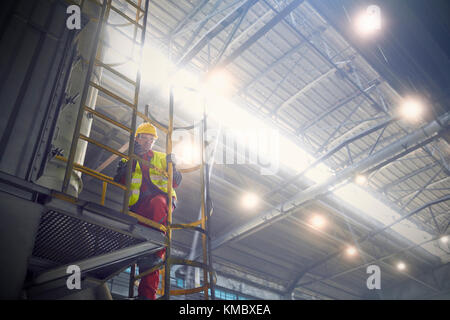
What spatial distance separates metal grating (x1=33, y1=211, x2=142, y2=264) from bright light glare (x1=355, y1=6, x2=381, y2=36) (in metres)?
6.04

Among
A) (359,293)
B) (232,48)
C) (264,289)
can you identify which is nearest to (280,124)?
(232,48)

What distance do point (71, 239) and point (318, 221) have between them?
13.4m

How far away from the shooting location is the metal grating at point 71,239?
288 centimetres

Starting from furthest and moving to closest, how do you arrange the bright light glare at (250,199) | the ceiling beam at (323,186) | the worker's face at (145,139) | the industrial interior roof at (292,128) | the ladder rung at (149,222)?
1. the bright light glare at (250,199)
2. the ceiling beam at (323,186)
3. the industrial interior roof at (292,128)
4. the worker's face at (145,139)
5. the ladder rung at (149,222)

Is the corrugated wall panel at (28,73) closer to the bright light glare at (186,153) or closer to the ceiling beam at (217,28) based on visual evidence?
the ceiling beam at (217,28)

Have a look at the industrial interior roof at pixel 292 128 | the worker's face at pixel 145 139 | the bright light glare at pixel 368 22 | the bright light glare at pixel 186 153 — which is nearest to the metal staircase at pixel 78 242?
the worker's face at pixel 145 139

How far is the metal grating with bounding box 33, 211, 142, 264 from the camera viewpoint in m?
2.88

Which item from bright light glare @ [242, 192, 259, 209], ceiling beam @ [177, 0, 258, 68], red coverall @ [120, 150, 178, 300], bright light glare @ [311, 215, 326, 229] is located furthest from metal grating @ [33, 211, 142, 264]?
bright light glare @ [311, 215, 326, 229]

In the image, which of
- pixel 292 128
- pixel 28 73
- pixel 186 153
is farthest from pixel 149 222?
pixel 292 128

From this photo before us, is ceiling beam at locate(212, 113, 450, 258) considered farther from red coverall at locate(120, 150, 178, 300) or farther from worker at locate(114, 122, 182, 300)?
red coverall at locate(120, 150, 178, 300)

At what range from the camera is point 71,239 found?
3051 millimetres

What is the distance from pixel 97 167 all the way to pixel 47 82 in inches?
295

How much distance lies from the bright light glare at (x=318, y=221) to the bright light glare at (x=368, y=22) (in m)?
9.52

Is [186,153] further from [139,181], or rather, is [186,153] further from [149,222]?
[149,222]
